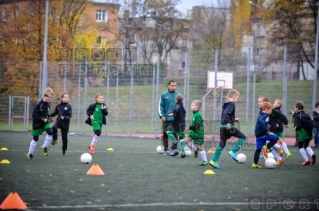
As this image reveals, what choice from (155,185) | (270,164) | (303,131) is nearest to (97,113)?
(270,164)

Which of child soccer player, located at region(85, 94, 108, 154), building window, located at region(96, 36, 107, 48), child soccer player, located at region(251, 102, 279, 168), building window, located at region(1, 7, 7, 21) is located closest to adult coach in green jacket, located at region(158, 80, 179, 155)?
child soccer player, located at region(85, 94, 108, 154)

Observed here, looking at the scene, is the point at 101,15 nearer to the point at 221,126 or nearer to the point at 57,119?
the point at 57,119

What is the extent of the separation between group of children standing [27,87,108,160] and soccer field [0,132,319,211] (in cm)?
89

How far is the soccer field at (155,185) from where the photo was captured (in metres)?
8.35

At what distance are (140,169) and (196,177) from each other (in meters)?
1.71

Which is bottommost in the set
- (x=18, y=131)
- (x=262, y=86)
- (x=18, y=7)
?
(x=18, y=131)

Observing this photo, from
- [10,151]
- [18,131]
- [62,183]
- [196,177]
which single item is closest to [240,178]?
[196,177]

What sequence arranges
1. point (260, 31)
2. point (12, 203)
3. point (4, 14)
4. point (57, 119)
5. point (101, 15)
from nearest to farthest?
point (12, 203) → point (57, 119) → point (4, 14) → point (101, 15) → point (260, 31)

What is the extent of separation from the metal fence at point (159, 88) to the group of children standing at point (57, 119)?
944 centimetres

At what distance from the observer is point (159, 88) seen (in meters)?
30.0

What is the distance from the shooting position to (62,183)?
33.1ft

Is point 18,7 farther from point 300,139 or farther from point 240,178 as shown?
point 240,178

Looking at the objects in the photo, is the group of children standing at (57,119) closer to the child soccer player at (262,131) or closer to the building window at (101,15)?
the child soccer player at (262,131)

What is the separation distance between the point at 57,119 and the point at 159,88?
13.6 m
